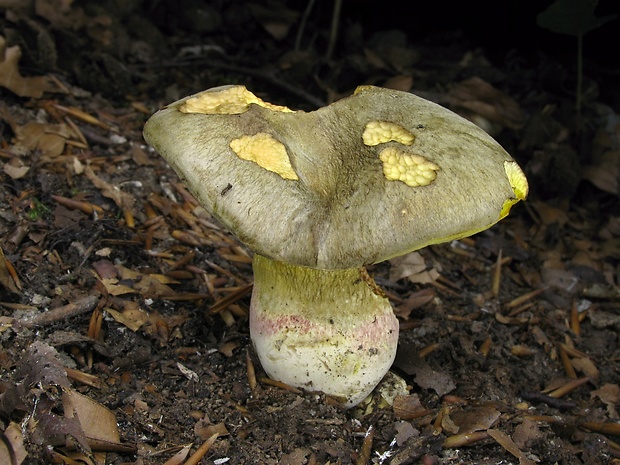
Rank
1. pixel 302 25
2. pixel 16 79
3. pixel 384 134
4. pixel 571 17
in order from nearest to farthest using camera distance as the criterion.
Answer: pixel 384 134, pixel 16 79, pixel 571 17, pixel 302 25

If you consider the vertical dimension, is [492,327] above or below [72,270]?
below

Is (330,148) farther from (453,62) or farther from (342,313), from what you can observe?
(453,62)

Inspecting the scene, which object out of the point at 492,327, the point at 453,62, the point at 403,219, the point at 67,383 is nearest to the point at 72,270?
the point at 67,383

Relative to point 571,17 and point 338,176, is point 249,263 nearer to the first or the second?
point 338,176

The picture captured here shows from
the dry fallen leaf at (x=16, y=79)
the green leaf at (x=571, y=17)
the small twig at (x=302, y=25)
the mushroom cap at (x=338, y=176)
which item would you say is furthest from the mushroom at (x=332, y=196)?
the small twig at (x=302, y=25)

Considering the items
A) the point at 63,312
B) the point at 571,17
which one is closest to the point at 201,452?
the point at 63,312

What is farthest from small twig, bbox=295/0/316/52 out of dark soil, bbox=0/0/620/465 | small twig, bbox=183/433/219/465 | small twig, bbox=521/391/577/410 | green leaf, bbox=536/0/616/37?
small twig, bbox=183/433/219/465

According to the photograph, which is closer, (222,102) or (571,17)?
(222,102)
